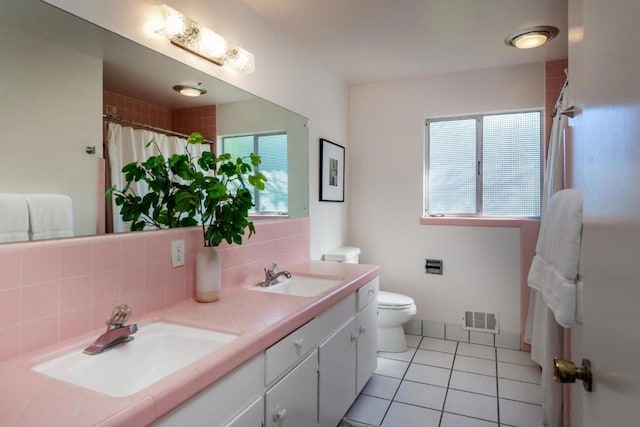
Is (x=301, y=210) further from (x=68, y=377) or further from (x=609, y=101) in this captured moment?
(x=609, y=101)

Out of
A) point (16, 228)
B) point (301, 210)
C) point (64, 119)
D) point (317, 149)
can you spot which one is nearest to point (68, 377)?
point (16, 228)

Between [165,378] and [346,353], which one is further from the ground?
[165,378]

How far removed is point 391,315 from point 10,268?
2437 millimetres

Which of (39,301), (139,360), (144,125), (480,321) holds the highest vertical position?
(144,125)

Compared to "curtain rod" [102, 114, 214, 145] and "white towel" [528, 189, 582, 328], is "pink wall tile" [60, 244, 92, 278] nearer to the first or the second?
"curtain rod" [102, 114, 214, 145]

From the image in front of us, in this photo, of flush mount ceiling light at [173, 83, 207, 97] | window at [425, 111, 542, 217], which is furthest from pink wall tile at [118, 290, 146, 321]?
window at [425, 111, 542, 217]

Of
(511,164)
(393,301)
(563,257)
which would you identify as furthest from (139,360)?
(511,164)

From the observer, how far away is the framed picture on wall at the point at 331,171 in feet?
9.68

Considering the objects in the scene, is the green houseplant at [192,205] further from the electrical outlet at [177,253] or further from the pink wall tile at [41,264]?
the pink wall tile at [41,264]

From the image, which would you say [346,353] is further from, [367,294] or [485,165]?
[485,165]

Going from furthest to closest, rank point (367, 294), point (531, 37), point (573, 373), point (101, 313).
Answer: point (531, 37)
point (367, 294)
point (101, 313)
point (573, 373)

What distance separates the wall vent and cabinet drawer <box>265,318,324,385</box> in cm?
204

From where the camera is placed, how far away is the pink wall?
102 centimetres

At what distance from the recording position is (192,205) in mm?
1538
